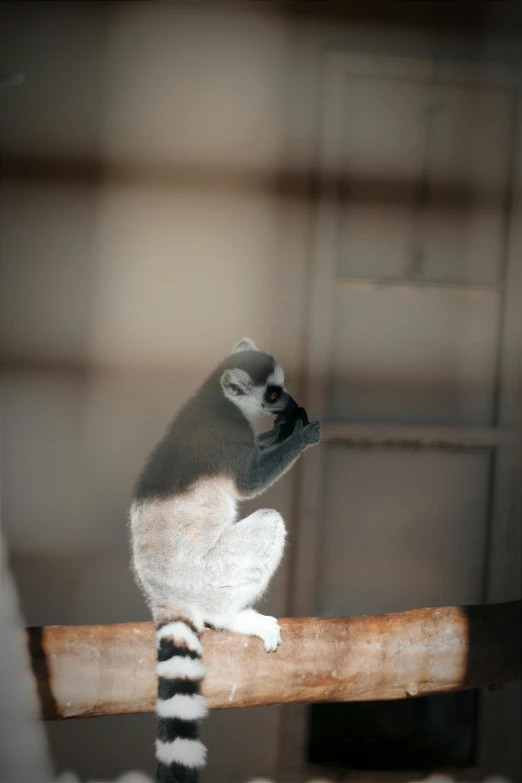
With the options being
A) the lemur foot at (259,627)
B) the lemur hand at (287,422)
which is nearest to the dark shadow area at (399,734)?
the lemur foot at (259,627)

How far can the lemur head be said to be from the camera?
210 cm

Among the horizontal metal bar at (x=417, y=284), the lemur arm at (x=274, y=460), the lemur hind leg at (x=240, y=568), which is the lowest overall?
the lemur hind leg at (x=240, y=568)

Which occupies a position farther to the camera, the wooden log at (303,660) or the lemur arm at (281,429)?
the lemur arm at (281,429)

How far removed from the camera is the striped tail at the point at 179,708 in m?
1.77

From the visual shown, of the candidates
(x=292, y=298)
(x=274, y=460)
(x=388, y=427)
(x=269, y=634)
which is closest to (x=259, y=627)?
(x=269, y=634)

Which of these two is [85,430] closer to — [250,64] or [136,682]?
[136,682]

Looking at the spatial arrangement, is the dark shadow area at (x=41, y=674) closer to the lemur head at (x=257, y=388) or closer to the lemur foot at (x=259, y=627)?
the lemur foot at (x=259, y=627)

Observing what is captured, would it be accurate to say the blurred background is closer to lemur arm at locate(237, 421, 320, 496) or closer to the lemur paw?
lemur arm at locate(237, 421, 320, 496)

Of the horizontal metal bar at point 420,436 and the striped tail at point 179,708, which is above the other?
the horizontal metal bar at point 420,436

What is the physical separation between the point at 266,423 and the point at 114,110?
4.23ft

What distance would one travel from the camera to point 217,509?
2.09 metres

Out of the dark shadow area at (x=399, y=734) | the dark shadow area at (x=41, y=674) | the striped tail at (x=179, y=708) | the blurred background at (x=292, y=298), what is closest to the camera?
the striped tail at (x=179, y=708)

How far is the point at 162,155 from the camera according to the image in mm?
2662

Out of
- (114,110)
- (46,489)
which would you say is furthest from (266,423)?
(114,110)
